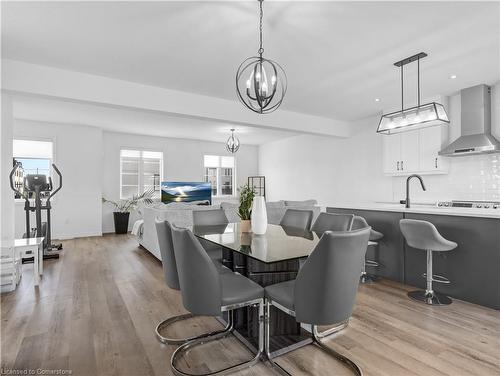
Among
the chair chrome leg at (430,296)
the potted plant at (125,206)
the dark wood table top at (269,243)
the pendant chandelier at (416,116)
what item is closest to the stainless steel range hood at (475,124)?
the pendant chandelier at (416,116)

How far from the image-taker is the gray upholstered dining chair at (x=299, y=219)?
318 centimetres

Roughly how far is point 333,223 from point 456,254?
1436 mm

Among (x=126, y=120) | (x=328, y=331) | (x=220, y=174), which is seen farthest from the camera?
(x=220, y=174)

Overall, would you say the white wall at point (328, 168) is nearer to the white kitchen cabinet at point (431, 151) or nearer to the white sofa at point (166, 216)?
the white kitchen cabinet at point (431, 151)

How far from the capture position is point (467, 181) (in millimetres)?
4758

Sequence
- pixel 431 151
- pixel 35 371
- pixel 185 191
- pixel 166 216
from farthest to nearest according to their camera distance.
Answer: pixel 185 191 < pixel 431 151 < pixel 166 216 < pixel 35 371

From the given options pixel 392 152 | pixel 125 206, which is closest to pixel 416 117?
pixel 392 152

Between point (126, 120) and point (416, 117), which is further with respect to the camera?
point (126, 120)

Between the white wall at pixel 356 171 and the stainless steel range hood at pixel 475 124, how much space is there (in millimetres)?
198

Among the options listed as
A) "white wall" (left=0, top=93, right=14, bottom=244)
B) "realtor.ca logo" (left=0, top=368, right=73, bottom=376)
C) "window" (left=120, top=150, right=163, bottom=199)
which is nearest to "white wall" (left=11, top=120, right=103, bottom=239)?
"window" (left=120, top=150, right=163, bottom=199)

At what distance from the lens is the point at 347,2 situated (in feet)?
7.97

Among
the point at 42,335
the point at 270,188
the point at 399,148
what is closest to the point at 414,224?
the point at 399,148

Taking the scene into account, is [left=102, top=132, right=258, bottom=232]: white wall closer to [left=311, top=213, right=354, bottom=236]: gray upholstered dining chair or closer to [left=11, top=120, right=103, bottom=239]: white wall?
[left=11, top=120, right=103, bottom=239]: white wall

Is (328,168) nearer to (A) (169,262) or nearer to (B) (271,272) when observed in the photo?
(B) (271,272)
